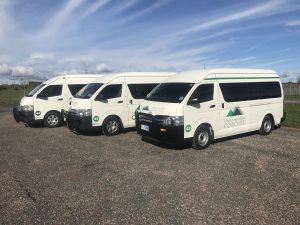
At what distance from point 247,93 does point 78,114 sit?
19.2 ft

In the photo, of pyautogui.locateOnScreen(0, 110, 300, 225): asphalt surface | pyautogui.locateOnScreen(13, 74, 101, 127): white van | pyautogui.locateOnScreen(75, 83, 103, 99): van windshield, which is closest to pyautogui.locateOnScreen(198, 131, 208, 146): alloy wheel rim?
pyautogui.locateOnScreen(0, 110, 300, 225): asphalt surface

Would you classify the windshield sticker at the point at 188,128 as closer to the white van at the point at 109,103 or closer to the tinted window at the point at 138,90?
the white van at the point at 109,103

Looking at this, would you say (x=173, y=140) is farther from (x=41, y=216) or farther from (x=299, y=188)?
(x=41, y=216)

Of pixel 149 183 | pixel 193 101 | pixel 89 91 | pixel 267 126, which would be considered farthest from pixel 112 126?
pixel 149 183

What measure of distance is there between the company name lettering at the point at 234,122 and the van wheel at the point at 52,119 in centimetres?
784

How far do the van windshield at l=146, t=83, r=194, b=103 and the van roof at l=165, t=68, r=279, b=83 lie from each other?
0.68ft

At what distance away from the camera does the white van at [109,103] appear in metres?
11.3

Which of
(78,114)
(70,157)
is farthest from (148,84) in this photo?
(70,157)

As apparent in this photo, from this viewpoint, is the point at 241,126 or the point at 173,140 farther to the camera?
the point at 241,126

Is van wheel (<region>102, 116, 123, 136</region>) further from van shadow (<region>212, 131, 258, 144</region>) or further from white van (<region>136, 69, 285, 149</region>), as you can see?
van shadow (<region>212, 131, 258, 144</region>)

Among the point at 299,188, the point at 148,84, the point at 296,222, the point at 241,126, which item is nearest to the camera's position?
the point at 296,222

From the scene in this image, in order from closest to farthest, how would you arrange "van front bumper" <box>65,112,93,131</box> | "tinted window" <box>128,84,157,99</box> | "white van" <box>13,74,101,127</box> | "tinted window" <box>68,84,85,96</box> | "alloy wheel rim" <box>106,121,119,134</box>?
"van front bumper" <box>65,112,93,131</box> → "alloy wheel rim" <box>106,121,119,134</box> → "tinted window" <box>128,84,157,99</box> → "white van" <box>13,74,101,127</box> → "tinted window" <box>68,84,85,96</box>

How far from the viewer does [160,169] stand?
23.7 ft

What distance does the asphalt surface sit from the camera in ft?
15.9
